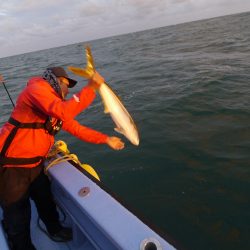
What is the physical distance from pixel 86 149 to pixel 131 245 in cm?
625

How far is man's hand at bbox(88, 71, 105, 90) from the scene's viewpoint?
291cm

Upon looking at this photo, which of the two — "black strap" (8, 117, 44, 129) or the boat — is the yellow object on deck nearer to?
the boat

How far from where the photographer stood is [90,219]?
3229 mm

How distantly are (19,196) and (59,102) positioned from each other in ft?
4.55

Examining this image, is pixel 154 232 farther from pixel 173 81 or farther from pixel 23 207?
pixel 173 81

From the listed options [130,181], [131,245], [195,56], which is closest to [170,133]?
[130,181]

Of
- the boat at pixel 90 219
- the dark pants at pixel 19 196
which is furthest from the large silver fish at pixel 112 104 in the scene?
the dark pants at pixel 19 196

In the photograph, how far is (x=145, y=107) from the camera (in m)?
11.5

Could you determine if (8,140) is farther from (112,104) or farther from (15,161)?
(112,104)

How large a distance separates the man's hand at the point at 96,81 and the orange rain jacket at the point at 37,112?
0.09 meters

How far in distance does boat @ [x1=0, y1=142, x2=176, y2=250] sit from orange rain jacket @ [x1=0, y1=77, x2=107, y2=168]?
555 mm

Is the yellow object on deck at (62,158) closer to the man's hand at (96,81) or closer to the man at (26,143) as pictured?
the man at (26,143)

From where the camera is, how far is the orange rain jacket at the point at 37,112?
3.10 m

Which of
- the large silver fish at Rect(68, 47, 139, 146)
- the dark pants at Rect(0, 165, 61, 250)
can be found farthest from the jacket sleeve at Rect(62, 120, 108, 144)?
the large silver fish at Rect(68, 47, 139, 146)
